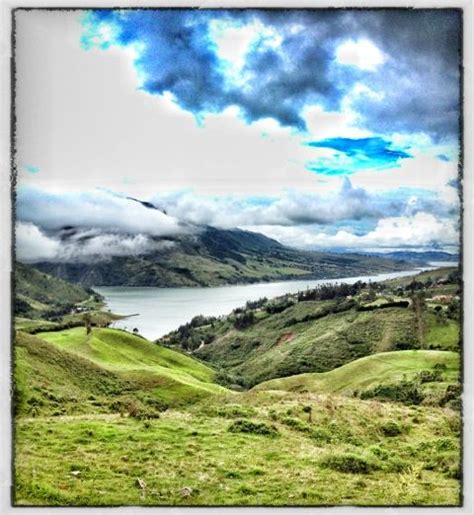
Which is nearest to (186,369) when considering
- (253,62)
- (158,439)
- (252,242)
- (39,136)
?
(158,439)

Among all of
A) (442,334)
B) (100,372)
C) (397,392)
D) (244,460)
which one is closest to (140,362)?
(100,372)

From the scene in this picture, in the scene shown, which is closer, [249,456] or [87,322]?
[249,456]

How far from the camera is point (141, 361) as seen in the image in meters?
7.06

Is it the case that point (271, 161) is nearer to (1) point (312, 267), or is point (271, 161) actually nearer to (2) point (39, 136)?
(1) point (312, 267)

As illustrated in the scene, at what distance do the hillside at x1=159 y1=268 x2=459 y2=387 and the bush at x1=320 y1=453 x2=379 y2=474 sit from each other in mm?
991

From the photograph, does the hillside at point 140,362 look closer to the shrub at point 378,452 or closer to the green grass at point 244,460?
the green grass at point 244,460

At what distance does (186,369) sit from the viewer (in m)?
7.12

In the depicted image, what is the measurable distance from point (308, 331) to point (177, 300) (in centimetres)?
157

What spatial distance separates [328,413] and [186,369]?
1690mm

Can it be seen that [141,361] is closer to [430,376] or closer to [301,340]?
[301,340]

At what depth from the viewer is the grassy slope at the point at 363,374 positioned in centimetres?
696

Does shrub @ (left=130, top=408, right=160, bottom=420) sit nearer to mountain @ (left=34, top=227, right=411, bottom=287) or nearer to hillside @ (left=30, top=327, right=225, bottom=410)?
hillside @ (left=30, top=327, right=225, bottom=410)

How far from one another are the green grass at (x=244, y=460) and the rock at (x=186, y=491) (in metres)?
0.01

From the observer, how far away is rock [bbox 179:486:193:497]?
650cm
